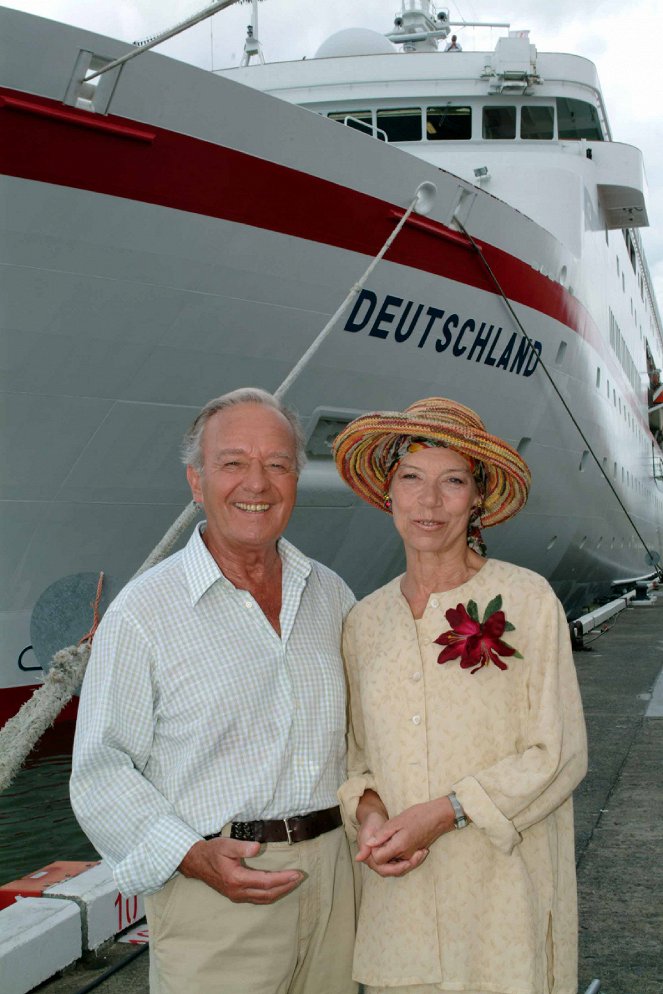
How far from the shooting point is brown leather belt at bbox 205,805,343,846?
1.86 m

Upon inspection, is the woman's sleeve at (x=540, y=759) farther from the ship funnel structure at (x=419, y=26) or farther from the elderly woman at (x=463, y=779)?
the ship funnel structure at (x=419, y=26)

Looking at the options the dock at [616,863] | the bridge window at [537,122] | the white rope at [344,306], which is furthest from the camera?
the bridge window at [537,122]

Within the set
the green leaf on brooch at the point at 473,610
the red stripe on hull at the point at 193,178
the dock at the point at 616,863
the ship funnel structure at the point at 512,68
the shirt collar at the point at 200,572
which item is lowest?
the dock at the point at 616,863

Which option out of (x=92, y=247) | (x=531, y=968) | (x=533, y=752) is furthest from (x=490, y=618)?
(x=92, y=247)

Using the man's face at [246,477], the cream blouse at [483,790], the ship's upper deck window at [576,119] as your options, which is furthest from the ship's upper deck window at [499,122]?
the cream blouse at [483,790]

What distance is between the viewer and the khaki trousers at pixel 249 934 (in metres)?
1.83

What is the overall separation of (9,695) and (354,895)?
4.85 m

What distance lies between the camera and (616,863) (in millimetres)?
3766

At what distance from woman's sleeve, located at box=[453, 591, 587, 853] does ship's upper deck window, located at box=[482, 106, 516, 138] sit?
1167 cm

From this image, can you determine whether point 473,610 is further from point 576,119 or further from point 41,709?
point 576,119

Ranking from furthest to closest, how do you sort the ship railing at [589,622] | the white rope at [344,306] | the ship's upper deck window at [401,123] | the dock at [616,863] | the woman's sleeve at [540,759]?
the ship's upper deck window at [401,123], the ship railing at [589,622], the white rope at [344,306], the dock at [616,863], the woman's sleeve at [540,759]

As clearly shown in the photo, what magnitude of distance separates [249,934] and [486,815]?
0.49 meters

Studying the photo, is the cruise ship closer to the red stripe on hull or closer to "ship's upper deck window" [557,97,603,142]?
the red stripe on hull

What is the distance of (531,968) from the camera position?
72.5 inches
